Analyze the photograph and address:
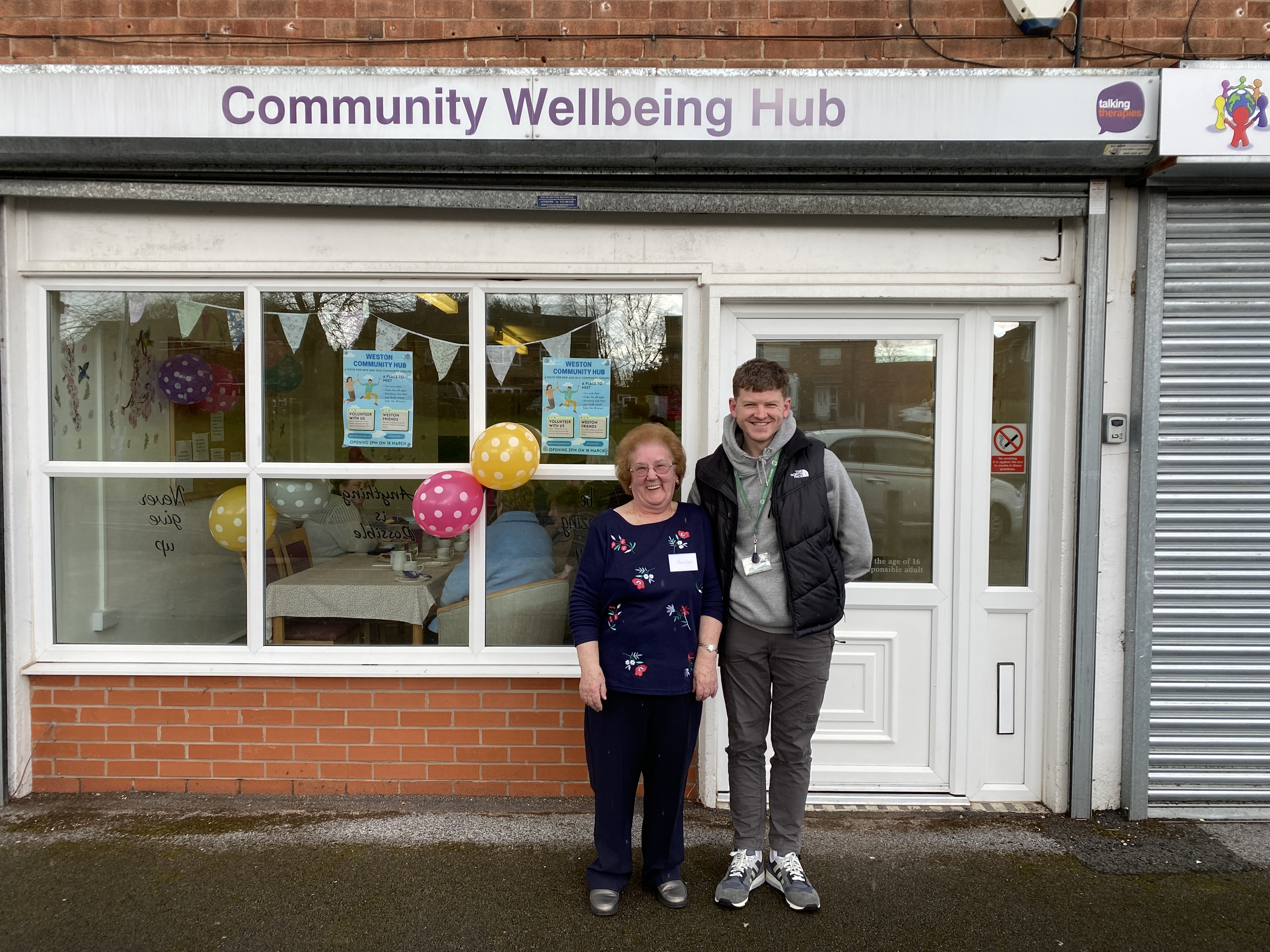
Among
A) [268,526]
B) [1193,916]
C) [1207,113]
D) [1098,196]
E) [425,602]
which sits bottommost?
[1193,916]

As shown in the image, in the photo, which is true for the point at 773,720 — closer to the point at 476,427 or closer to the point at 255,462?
the point at 476,427

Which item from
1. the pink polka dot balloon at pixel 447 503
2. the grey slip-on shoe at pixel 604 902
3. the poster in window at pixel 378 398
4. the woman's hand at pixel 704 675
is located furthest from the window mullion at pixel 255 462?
the woman's hand at pixel 704 675

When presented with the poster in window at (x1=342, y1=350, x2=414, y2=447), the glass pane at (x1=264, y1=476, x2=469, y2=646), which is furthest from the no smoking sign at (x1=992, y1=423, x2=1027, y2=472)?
the poster in window at (x1=342, y1=350, x2=414, y2=447)

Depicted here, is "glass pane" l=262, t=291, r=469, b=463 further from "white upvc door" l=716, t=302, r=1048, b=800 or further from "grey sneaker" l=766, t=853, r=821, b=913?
"grey sneaker" l=766, t=853, r=821, b=913

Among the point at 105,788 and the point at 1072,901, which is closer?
the point at 1072,901

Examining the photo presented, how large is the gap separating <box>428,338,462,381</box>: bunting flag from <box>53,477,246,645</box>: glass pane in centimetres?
113

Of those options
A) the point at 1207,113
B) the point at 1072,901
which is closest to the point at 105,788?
the point at 1072,901

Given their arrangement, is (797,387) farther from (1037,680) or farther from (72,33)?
(72,33)

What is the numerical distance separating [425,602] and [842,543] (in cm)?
204

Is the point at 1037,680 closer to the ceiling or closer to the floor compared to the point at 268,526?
closer to the floor

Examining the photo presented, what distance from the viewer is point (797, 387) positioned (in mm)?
3770

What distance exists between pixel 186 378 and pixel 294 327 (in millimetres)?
596

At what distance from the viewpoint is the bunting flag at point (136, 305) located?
3828 millimetres

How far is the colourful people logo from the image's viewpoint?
3268mm
